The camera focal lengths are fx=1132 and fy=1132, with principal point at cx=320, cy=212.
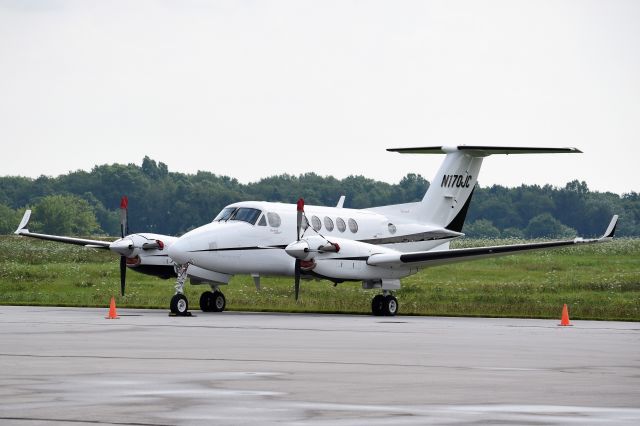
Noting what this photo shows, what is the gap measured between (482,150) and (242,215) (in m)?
9.20

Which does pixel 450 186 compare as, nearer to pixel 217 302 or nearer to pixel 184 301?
pixel 217 302

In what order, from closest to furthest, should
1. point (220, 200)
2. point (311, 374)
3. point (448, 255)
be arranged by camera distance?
point (311, 374) < point (448, 255) < point (220, 200)

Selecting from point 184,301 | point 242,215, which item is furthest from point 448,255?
point 184,301

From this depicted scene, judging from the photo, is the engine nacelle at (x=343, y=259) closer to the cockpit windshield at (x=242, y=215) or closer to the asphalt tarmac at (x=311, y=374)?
the cockpit windshield at (x=242, y=215)

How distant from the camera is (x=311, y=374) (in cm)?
1541

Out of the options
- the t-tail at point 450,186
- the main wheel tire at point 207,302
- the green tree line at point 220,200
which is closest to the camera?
the main wheel tire at point 207,302

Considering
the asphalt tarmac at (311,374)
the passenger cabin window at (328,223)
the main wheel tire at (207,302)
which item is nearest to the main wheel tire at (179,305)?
the main wheel tire at (207,302)

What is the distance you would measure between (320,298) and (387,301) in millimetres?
9915

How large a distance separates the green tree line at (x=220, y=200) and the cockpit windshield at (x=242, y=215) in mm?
68718

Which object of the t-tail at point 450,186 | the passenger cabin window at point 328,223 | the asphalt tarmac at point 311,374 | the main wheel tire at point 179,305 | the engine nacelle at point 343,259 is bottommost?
the asphalt tarmac at point 311,374

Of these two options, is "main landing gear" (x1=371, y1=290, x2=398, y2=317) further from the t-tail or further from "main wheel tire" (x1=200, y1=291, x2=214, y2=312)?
the t-tail

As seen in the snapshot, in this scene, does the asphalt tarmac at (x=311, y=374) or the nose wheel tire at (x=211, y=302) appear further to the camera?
the nose wheel tire at (x=211, y=302)

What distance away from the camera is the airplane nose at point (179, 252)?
104ft

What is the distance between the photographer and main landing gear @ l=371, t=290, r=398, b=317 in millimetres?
34062
